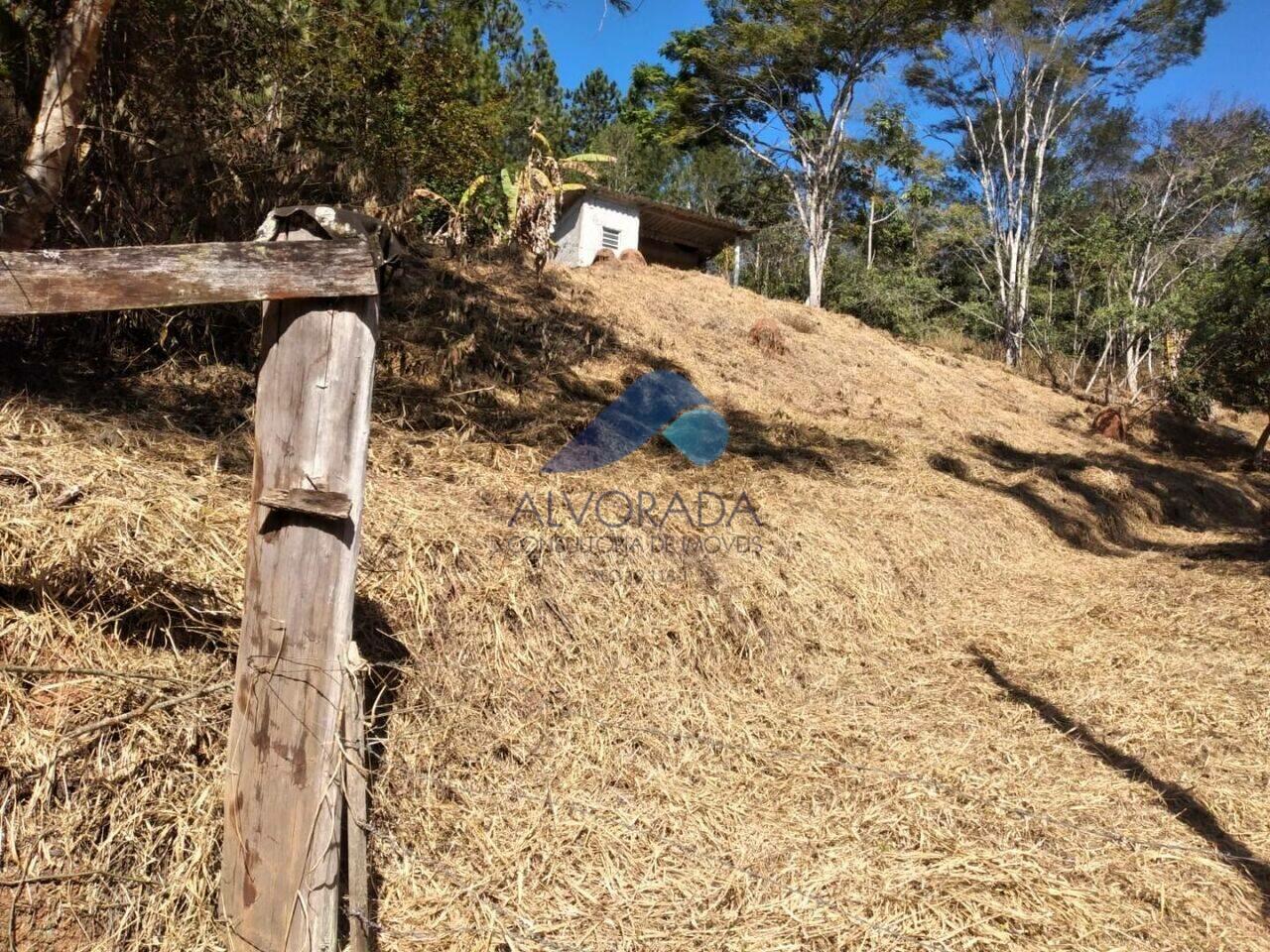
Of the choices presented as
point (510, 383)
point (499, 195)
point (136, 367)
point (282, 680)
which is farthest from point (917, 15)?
point (282, 680)

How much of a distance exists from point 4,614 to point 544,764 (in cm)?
173

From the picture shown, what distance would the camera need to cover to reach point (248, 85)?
200 inches

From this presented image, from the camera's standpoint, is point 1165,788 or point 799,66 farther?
point 799,66

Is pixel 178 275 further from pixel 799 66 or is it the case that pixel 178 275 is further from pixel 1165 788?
pixel 799 66

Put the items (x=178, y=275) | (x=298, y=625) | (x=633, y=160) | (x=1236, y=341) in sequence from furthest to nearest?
1. (x=633, y=160)
2. (x=1236, y=341)
3. (x=298, y=625)
4. (x=178, y=275)

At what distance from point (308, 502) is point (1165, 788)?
3.41 m

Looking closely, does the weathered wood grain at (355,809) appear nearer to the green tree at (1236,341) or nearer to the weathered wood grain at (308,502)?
the weathered wood grain at (308,502)

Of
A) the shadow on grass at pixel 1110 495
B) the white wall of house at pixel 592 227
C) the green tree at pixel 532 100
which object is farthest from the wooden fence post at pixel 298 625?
the green tree at pixel 532 100

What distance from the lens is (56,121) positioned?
11.8 ft

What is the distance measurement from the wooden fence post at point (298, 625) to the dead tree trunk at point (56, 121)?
2588 millimetres

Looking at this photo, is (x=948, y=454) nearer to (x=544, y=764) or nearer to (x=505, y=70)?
(x=544, y=764)

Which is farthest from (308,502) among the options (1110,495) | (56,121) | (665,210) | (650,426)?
(665,210)

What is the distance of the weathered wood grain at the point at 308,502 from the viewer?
6.06 ft

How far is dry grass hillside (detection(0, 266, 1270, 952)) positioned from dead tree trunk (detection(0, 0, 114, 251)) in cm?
66
